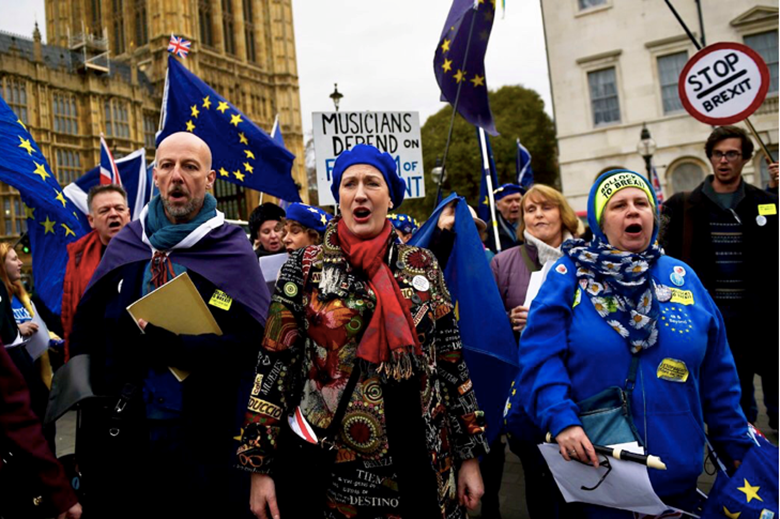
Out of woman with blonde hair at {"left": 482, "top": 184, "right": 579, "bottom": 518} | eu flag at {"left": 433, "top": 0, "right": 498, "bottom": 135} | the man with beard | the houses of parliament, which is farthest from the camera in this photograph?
the houses of parliament

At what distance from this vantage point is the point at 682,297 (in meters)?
2.48

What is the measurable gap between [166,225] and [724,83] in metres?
4.48

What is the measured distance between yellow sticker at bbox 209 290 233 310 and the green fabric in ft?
1.03

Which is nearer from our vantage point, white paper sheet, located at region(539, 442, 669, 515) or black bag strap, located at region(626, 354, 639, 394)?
white paper sheet, located at region(539, 442, 669, 515)

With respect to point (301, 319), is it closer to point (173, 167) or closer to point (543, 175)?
point (173, 167)

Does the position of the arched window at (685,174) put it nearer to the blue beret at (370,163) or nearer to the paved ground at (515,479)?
the paved ground at (515,479)

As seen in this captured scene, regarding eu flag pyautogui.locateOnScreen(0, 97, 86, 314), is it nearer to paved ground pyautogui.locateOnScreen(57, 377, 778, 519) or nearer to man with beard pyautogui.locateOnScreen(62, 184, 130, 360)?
man with beard pyautogui.locateOnScreen(62, 184, 130, 360)

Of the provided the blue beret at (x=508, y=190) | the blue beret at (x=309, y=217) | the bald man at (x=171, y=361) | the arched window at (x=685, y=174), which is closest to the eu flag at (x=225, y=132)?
the blue beret at (x=309, y=217)

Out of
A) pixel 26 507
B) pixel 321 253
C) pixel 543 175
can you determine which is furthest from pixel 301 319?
pixel 543 175

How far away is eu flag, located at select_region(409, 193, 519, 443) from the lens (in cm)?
316

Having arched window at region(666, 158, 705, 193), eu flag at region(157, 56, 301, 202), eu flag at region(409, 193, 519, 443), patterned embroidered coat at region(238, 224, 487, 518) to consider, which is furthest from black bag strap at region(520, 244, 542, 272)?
arched window at region(666, 158, 705, 193)

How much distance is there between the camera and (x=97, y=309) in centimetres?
284

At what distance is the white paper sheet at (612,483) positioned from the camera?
223cm

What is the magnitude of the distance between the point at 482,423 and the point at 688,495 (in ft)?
2.97
